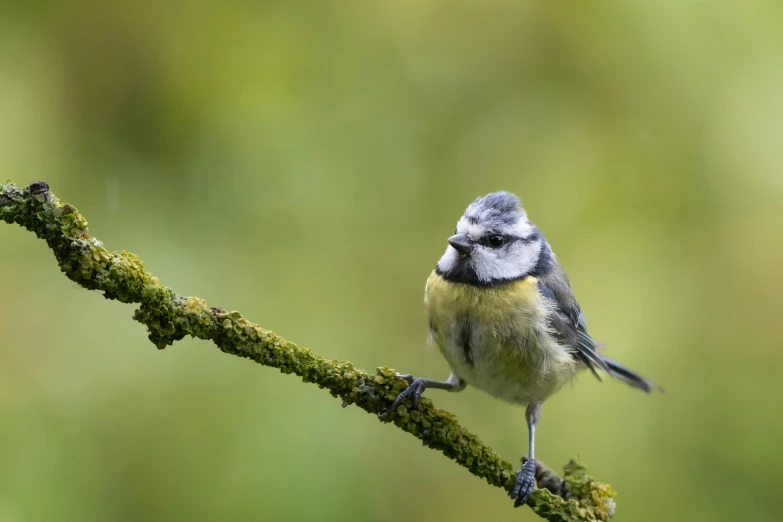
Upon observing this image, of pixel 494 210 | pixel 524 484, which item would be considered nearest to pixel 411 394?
pixel 524 484

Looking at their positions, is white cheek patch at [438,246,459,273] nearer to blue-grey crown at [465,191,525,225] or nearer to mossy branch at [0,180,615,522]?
blue-grey crown at [465,191,525,225]

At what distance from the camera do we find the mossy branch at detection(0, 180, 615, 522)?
1026 mm

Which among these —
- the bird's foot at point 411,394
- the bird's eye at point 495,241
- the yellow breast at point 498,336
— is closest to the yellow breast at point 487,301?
the yellow breast at point 498,336

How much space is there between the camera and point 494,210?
1899 millimetres

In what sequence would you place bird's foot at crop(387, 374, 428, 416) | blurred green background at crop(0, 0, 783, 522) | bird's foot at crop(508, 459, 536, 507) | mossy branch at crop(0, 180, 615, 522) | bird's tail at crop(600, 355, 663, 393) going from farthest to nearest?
bird's tail at crop(600, 355, 663, 393), blurred green background at crop(0, 0, 783, 522), bird's foot at crop(508, 459, 536, 507), bird's foot at crop(387, 374, 428, 416), mossy branch at crop(0, 180, 615, 522)

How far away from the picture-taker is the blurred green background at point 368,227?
2.06 metres

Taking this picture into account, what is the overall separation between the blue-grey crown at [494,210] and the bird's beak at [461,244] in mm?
64

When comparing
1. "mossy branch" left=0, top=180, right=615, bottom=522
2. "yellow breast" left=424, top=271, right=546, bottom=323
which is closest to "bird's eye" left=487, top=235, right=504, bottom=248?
"yellow breast" left=424, top=271, right=546, bottom=323

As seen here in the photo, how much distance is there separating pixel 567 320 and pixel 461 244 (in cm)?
38

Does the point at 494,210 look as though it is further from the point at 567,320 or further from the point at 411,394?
the point at 411,394

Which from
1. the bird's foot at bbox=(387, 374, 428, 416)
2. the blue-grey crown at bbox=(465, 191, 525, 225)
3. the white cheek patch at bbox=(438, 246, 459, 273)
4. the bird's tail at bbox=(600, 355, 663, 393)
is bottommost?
→ the bird's foot at bbox=(387, 374, 428, 416)

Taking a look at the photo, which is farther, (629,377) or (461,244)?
(629,377)

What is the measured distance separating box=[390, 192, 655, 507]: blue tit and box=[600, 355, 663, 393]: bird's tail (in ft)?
1.15

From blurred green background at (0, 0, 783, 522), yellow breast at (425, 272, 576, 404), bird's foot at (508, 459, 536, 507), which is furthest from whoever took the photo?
blurred green background at (0, 0, 783, 522)
